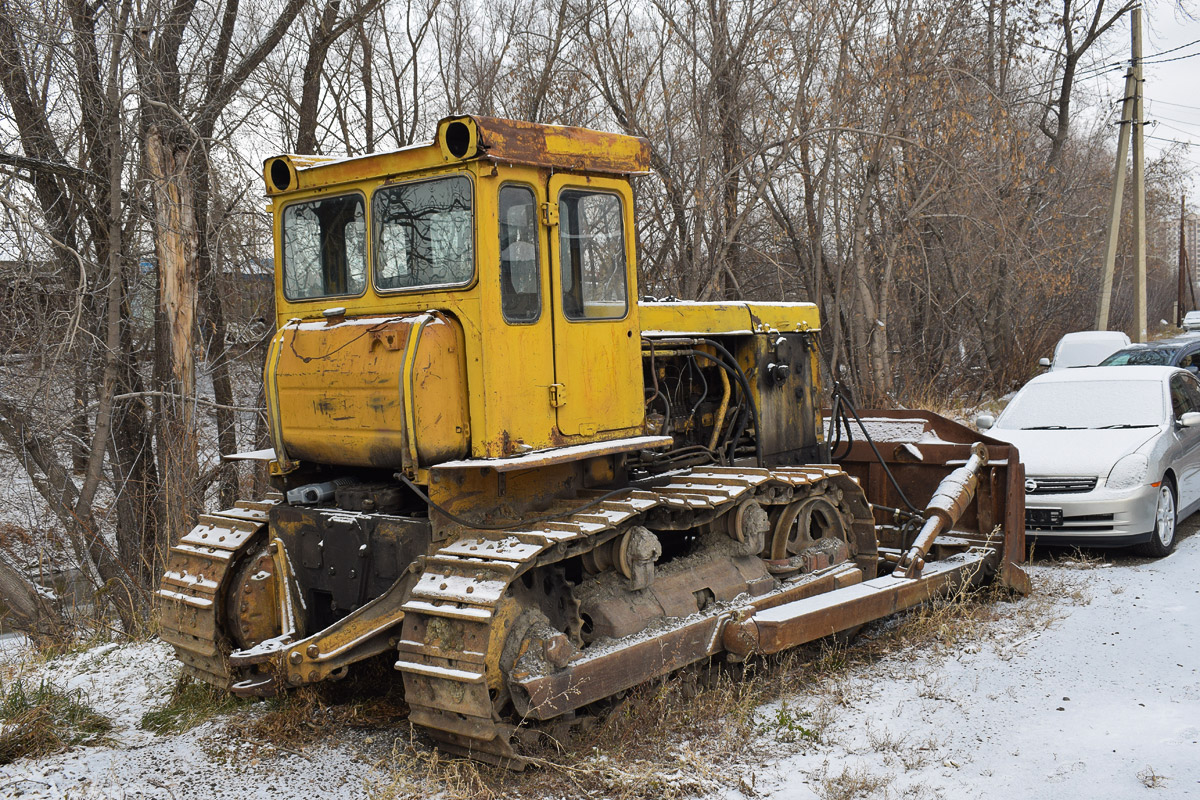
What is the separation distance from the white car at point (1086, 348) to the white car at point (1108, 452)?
30.7ft

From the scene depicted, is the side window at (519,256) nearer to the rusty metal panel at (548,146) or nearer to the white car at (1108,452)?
the rusty metal panel at (548,146)

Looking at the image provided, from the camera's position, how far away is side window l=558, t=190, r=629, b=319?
5.18 meters

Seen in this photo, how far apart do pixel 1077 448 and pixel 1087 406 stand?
922 mm

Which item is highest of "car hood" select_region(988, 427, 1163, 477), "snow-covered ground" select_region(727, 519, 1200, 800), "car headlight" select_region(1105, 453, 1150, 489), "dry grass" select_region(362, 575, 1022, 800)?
"car hood" select_region(988, 427, 1163, 477)

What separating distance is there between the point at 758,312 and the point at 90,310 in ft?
23.6

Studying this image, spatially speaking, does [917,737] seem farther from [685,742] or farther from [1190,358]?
[1190,358]

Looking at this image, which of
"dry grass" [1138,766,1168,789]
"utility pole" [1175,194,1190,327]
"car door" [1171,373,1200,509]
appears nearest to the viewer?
"dry grass" [1138,766,1168,789]

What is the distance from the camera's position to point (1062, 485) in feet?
27.4

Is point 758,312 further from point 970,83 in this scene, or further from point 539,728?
point 970,83

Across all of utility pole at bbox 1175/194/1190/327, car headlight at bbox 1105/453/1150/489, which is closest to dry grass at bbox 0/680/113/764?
car headlight at bbox 1105/453/1150/489

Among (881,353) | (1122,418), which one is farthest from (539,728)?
(881,353)

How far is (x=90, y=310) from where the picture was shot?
1051 cm

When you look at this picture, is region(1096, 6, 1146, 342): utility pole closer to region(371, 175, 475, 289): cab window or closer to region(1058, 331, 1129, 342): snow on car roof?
region(1058, 331, 1129, 342): snow on car roof

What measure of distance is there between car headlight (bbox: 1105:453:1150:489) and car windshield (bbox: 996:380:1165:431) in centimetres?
79
